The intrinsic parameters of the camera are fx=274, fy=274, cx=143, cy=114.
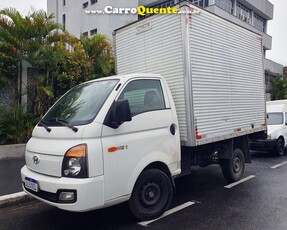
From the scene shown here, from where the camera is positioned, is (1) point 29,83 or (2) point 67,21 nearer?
(1) point 29,83

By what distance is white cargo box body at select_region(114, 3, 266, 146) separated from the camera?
457cm

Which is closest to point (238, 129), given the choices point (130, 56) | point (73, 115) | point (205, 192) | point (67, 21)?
point (205, 192)

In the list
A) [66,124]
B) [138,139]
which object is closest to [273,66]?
[138,139]

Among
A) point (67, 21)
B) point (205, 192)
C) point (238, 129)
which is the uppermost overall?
point (67, 21)

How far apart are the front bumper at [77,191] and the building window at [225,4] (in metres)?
24.1

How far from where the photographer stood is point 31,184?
3.68 meters

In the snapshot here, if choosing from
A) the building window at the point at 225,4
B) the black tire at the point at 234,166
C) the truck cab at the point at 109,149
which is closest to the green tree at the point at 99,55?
the truck cab at the point at 109,149

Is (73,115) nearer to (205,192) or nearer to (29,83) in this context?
(205,192)

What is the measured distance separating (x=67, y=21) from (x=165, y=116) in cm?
2875

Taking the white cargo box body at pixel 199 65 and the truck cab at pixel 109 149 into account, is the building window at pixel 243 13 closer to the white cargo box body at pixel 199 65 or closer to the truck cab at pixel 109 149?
the white cargo box body at pixel 199 65

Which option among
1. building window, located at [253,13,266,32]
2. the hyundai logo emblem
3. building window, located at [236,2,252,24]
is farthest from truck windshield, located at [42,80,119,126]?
building window, located at [253,13,266,32]

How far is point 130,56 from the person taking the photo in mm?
5574

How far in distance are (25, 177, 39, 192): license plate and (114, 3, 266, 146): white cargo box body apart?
238 cm

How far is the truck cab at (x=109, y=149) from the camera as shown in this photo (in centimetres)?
333
